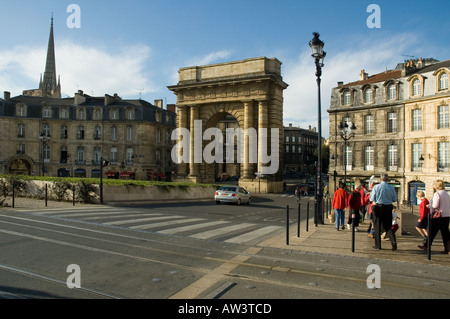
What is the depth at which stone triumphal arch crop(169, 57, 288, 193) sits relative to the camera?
35469 mm

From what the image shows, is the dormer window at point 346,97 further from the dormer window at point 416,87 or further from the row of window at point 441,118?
the row of window at point 441,118

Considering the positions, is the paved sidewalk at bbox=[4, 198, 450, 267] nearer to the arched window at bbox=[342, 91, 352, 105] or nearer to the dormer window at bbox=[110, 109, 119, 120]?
the arched window at bbox=[342, 91, 352, 105]

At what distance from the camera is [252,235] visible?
1005 centimetres

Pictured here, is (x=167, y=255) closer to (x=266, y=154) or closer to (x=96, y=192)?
(x=96, y=192)

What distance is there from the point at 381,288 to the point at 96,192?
16.5 m

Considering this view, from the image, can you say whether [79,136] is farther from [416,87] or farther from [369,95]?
[416,87]

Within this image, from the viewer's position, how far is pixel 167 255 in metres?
7.31

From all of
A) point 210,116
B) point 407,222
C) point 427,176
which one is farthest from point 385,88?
point 407,222

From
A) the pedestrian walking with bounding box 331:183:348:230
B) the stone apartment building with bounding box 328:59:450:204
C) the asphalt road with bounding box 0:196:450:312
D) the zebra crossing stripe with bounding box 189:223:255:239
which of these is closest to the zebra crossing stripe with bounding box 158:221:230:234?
the asphalt road with bounding box 0:196:450:312

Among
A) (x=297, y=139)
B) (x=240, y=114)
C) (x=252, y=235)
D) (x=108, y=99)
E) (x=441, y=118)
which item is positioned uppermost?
(x=108, y=99)

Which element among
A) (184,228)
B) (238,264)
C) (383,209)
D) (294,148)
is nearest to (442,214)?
(383,209)

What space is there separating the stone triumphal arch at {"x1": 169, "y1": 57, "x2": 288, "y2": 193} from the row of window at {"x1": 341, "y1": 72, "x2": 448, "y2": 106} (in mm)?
6640

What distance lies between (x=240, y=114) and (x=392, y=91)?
48.6ft

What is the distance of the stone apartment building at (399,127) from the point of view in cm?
2830
